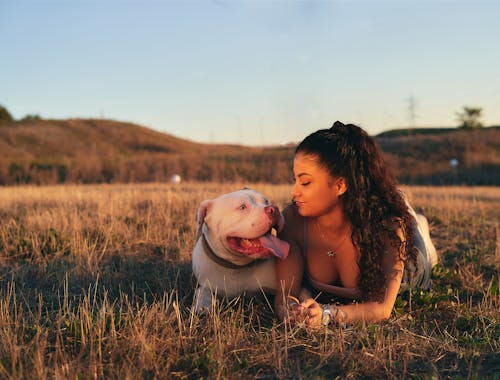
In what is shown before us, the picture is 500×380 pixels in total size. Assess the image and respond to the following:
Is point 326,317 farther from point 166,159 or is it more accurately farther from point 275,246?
point 166,159

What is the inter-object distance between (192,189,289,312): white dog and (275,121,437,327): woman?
0.19 metres

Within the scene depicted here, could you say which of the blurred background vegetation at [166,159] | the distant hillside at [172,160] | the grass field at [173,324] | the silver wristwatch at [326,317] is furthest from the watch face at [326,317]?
the distant hillside at [172,160]

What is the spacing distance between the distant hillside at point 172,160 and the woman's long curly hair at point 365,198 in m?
12.5

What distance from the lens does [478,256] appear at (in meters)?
5.21

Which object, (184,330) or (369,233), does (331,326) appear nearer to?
(369,233)

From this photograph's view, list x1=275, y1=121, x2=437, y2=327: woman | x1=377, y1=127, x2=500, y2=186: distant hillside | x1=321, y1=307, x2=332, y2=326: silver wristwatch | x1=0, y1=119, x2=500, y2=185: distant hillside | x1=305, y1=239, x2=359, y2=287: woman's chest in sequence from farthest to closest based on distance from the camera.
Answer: x1=377, y1=127, x2=500, y2=186: distant hillside < x1=0, y1=119, x2=500, y2=185: distant hillside < x1=305, y1=239, x2=359, y2=287: woman's chest < x1=275, y1=121, x2=437, y2=327: woman < x1=321, y1=307, x2=332, y2=326: silver wristwatch

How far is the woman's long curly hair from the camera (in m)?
3.31

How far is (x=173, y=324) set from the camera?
311 centimetres

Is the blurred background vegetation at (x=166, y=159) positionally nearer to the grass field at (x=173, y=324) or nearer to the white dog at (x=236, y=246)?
the grass field at (x=173, y=324)

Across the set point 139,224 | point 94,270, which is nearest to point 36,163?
point 139,224

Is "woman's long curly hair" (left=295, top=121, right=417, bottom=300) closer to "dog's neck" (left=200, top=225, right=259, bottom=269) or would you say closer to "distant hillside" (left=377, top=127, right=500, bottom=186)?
"dog's neck" (left=200, top=225, right=259, bottom=269)

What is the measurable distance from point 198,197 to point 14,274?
4.02 metres

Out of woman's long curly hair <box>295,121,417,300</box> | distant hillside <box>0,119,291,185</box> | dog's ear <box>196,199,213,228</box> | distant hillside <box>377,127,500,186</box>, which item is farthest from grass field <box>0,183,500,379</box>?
distant hillside <box>377,127,500,186</box>

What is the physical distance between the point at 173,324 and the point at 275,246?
789mm
